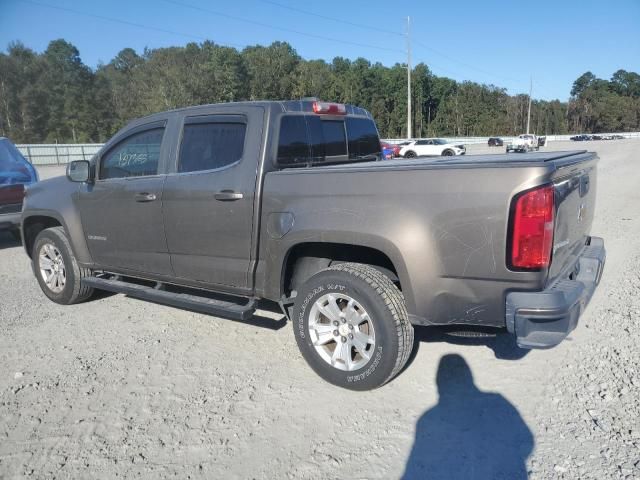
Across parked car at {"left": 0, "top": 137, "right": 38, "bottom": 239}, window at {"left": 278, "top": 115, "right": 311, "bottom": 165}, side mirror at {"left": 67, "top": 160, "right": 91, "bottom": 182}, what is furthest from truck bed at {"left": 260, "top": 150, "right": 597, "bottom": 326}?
parked car at {"left": 0, "top": 137, "right": 38, "bottom": 239}

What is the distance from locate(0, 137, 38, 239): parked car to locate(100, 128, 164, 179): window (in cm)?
441

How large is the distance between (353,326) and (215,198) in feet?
4.72

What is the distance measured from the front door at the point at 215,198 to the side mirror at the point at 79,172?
1.17 meters

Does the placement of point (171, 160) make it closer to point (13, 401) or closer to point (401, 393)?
point (13, 401)

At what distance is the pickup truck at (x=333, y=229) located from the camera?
2.72 meters

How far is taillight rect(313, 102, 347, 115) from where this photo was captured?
415 centimetres

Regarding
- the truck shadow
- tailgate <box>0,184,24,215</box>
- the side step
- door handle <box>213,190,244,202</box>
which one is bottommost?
the truck shadow

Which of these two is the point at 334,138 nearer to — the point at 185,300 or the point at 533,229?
the point at 185,300

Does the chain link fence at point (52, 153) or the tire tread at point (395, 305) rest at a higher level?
the chain link fence at point (52, 153)

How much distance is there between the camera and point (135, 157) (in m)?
4.48

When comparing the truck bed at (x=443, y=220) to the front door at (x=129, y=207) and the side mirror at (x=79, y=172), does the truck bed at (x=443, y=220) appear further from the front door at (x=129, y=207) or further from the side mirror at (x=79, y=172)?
the side mirror at (x=79, y=172)

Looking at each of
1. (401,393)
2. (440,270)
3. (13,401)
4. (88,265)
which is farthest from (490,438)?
(88,265)

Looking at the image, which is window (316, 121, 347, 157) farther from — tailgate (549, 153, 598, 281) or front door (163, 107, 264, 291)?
tailgate (549, 153, 598, 281)

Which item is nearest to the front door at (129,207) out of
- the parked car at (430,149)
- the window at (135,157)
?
the window at (135,157)
